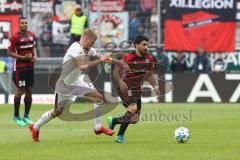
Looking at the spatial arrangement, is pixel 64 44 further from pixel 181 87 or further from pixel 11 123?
pixel 11 123

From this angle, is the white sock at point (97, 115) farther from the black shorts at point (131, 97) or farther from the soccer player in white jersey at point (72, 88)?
the black shorts at point (131, 97)

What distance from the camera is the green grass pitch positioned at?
13.4 m

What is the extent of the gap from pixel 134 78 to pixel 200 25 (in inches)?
605

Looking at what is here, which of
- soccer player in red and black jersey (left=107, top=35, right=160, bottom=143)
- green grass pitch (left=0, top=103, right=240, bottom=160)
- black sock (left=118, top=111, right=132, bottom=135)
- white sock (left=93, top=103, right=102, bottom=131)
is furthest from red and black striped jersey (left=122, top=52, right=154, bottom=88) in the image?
green grass pitch (left=0, top=103, right=240, bottom=160)

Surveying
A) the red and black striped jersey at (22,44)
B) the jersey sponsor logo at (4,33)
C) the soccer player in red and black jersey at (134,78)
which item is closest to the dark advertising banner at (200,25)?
the jersey sponsor logo at (4,33)

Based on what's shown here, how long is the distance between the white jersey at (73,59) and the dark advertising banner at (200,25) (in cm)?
1509

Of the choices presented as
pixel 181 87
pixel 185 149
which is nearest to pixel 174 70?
pixel 181 87

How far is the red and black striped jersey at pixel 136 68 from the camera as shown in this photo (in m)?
15.8

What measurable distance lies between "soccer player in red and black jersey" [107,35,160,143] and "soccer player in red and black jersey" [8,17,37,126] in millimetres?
4957

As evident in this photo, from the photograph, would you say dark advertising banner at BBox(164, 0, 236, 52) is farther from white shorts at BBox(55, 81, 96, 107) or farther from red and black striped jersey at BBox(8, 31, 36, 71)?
white shorts at BBox(55, 81, 96, 107)

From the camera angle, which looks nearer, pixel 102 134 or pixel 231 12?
pixel 102 134

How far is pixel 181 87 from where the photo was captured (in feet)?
95.4

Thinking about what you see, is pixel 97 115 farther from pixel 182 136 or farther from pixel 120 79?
pixel 182 136

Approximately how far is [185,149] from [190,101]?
1480cm
